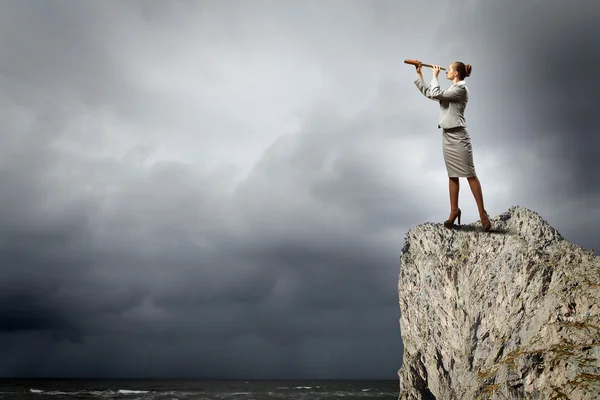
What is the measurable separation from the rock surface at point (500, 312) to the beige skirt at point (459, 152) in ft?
4.44

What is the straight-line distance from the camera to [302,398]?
79.8 meters

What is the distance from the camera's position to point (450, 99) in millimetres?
8484

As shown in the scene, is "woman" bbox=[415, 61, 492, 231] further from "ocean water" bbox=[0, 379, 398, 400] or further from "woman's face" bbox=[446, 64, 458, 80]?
"ocean water" bbox=[0, 379, 398, 400]

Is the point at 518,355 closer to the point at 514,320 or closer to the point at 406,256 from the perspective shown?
the point at 514,320

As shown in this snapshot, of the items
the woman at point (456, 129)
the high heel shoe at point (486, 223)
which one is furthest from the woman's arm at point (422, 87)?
the high heel shoe at point (486, 223)

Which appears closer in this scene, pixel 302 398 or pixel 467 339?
pixel 467 339

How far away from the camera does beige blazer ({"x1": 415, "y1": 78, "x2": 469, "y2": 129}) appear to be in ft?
27.5

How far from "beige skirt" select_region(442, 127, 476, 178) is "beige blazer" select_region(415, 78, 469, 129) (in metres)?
0.16

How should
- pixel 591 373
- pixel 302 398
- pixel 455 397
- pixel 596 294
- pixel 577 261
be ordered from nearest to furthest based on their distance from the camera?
1. pixel 591 373
2. pixel 596 294
3. pixel 577 261
4. pixel 455 397
5. pixel 302 398

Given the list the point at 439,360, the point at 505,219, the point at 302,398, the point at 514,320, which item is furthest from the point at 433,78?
the point at 302,398

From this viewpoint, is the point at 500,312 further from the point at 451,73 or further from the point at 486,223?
the point at 451,73

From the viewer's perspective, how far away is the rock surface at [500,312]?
6.40 meters

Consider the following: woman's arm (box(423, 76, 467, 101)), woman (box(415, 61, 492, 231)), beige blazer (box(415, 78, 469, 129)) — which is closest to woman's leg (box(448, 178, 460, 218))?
woman (box(415, 61, 492, 231))

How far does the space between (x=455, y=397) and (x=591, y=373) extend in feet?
8.51
